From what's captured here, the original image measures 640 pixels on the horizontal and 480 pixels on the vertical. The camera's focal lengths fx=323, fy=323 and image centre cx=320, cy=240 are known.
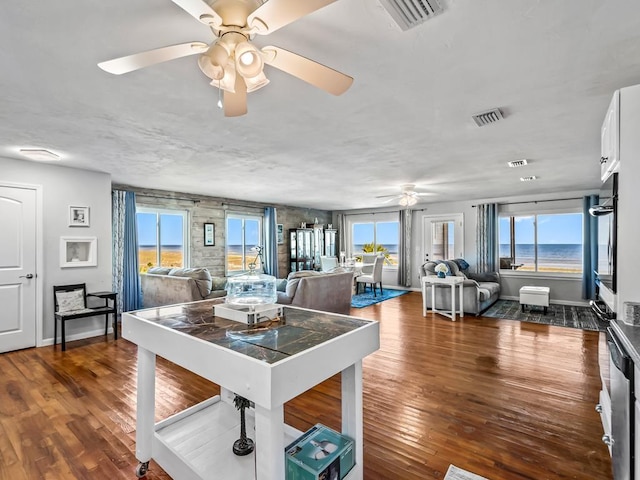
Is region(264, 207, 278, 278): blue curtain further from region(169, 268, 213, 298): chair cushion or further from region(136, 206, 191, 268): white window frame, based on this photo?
region(169, 268, 213, 298): chair cushion

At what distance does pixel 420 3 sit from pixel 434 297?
5.45m

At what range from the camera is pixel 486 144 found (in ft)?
11.7

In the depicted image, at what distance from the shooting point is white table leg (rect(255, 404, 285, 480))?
1212 mm

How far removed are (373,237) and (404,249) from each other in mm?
1253

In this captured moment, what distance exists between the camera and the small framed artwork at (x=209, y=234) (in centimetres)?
713

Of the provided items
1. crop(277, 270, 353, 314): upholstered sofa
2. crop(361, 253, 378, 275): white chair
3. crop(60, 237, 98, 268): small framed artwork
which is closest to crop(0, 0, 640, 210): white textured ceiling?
crop(60, 237, 98, 268): small framed artwork

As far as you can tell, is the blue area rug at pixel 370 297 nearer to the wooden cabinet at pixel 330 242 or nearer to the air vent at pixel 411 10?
the wooden cabinet at pixel 330 242

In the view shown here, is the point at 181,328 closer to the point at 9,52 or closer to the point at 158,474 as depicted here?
the point at 158,474

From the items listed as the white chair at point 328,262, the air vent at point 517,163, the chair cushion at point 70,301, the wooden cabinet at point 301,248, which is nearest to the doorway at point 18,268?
the chair cushion at point 70,301

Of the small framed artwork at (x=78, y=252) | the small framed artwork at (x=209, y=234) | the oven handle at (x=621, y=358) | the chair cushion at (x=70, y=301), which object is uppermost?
the small framed artwork at (x=209, y=234)

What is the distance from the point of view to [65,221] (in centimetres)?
446

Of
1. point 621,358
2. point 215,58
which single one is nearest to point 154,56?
point 215,58

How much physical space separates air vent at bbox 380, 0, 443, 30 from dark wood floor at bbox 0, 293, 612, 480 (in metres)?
2.41

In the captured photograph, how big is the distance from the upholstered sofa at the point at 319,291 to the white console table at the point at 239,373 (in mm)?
2364
